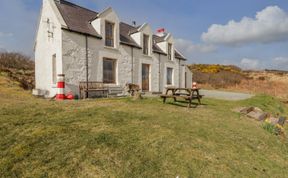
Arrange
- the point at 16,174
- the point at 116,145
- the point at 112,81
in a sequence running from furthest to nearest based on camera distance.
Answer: the point at 112,81 < the point at 116,145 < the point at 16,174

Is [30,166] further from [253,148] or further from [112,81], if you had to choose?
[112,81]

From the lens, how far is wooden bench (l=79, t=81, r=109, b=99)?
11.4m

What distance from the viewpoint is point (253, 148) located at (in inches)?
205

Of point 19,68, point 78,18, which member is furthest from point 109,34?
point 19,68

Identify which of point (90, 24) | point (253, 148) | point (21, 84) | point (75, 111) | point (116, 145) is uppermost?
point (90, 24)

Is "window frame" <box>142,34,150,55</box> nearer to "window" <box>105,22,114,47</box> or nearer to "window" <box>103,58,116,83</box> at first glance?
"window" <box>105,22,114,47</box>

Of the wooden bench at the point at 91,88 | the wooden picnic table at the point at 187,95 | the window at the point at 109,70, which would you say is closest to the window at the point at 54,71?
the wooden bench at the point at 91,88

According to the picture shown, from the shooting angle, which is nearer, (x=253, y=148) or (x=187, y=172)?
(x=187, y=172)

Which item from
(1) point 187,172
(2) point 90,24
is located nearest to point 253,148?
(1) point 187,172

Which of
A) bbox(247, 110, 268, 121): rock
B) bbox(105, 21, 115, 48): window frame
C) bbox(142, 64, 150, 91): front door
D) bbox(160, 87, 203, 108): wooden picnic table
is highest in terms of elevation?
bbox(105, 21, 115, 48): window frame

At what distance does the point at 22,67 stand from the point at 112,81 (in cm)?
983

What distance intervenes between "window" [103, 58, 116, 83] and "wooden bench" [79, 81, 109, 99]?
85 cm

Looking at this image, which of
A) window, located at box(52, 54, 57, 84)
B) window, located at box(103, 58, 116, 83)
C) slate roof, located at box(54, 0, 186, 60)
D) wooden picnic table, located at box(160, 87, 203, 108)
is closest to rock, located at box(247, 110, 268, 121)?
wooden picnic table, located at box(160, 87, 203, 108)

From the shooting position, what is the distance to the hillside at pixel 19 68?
1545 cm
